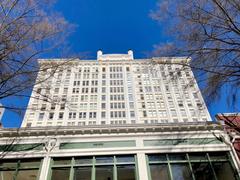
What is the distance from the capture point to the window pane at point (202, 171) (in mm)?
10492

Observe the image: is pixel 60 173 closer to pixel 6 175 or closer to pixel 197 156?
pixel 6 175

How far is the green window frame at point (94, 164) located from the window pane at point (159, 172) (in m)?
0.80

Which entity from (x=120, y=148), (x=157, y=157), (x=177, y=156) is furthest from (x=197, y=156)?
(x=120, y=148)

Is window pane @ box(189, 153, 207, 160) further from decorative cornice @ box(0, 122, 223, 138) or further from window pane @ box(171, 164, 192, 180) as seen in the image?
decorative cornice @ box(0, 122, 223, 138)

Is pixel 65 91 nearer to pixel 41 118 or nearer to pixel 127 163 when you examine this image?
pixel 41 118

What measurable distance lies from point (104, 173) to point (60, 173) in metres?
2.14

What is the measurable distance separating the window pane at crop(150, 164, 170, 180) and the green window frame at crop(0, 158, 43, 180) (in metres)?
5.50

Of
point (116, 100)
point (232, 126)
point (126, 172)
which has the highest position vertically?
point (116, 100)

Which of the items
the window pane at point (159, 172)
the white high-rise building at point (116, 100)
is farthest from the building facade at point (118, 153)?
the white high-rise building at point (116, 100)

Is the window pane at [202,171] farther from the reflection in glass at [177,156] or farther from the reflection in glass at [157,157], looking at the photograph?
the reflection in glass at [157,157]

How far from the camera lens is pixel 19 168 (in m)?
10.6

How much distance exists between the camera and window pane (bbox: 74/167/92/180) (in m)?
10.4

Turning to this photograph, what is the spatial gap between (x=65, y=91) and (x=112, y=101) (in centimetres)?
1367

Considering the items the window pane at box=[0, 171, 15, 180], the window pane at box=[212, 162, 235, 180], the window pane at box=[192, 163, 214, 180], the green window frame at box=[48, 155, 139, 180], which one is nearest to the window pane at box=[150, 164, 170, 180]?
the green window frame at box=[48, 155, 139, 180]
